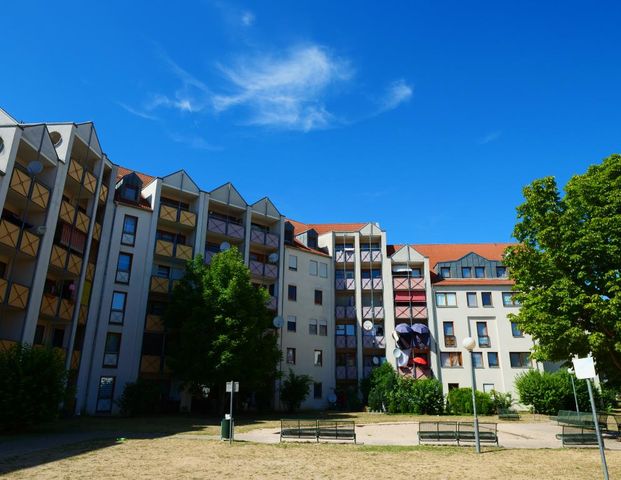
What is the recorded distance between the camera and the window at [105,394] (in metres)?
31.5

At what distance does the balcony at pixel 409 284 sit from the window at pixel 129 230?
24.5 metres

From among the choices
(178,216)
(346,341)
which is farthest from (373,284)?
(178,216)

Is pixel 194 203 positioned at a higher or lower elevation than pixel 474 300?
higher

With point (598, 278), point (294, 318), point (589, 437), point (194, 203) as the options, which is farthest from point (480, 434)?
point (194, 203)

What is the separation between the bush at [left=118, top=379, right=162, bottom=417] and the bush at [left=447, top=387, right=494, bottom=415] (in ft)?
72.5

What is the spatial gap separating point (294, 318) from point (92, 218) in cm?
1968

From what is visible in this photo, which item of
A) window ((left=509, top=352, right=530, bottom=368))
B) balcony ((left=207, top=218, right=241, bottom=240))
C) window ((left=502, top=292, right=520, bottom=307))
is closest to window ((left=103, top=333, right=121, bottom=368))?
balcony ((left=207, top=218, right=241, bottom=240))

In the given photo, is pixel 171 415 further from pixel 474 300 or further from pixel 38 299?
pixel 474 300

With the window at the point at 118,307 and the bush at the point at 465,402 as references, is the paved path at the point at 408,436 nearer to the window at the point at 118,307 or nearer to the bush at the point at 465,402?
the bush at the point at 465,402

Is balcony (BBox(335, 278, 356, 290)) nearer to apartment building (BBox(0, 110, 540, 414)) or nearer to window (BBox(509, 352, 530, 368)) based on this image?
apartment building (BBox(0, 110, 540, 414))

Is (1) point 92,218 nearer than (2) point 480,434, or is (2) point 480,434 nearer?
(2) point 480,434

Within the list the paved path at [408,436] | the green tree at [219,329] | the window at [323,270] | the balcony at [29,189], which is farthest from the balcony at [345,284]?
the balcony at [29,189]

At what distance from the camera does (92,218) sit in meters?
32.0

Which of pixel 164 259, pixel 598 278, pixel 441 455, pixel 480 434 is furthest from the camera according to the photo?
pixel 164 259
